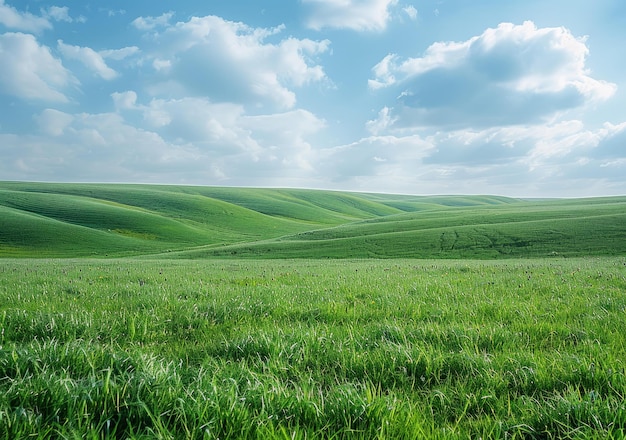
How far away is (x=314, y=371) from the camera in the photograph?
3.89 metres

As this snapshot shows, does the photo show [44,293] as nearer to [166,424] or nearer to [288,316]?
[288,316]

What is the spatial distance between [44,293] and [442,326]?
9009 mm

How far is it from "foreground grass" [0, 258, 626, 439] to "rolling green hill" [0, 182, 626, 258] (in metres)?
45.1

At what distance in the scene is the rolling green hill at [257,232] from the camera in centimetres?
5175

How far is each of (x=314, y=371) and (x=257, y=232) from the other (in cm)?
10927

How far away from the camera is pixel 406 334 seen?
514 cm

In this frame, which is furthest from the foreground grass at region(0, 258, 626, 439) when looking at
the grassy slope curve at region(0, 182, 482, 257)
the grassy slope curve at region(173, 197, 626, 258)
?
the grassy slope curve at region(0, 182, 482, 257)

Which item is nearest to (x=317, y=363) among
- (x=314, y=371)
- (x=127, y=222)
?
(x=314, y=371)

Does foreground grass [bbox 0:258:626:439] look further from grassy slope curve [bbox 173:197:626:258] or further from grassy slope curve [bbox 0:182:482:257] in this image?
grassy slope curve [bbox 0:182:482:257]

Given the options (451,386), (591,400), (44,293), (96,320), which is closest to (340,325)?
(451,386)

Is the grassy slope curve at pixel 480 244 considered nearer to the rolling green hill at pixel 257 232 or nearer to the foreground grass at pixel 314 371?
the rolling green hill at pixel 257 232

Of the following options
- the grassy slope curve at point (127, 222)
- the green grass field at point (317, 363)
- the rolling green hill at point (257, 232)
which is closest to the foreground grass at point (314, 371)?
the green grass field at point (317, 363)

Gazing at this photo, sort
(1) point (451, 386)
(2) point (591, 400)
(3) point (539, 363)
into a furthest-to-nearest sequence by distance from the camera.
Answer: (3) point (539, 363) → (1) point (451, 386) → (2) point (591, 400)

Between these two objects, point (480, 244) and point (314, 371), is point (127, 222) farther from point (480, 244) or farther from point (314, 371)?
point (314, 371)
